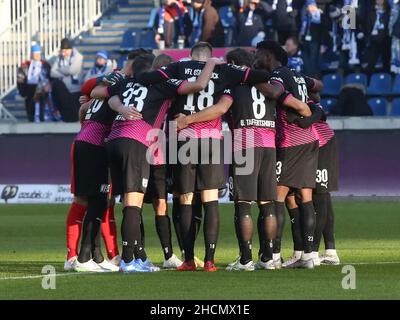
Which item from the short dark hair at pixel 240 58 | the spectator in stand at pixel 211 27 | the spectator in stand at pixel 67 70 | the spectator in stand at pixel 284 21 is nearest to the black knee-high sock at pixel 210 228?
the short dark hair at pixel 240 58

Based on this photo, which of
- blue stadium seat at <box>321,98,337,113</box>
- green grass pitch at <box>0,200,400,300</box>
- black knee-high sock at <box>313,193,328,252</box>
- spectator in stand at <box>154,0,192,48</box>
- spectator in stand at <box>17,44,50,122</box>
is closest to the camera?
green grass pitch at <box>0,200,400,300</box>

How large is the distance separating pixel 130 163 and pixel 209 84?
1.14m

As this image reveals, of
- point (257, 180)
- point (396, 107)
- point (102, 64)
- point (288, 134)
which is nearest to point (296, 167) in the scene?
point (288, 134)

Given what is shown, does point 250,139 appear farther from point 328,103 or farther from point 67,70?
point 67,70

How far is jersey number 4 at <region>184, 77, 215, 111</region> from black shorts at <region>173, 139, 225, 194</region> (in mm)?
342

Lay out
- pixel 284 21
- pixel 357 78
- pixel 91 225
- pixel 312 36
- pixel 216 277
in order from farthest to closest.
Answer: pixel 284 21 < pixel 312 36 < pixel 357 78 < pixel 91 225 < pixel 216 277

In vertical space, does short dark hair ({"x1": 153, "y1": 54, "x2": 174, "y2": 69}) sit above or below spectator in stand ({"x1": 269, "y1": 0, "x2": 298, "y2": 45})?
above

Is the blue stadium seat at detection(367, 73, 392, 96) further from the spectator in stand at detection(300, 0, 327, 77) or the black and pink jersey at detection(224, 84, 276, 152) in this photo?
the black and pink jersey at detection(224, 84, 276, 152)

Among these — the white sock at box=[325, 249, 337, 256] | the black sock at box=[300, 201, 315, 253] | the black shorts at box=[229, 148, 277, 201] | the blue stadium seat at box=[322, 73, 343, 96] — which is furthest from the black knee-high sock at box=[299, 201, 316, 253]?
the blue stadium seat at box=[322, 73, 343, 96]

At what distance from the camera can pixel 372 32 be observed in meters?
29.5

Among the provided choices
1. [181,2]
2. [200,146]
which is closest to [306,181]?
[200,146]

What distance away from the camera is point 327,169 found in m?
15.2

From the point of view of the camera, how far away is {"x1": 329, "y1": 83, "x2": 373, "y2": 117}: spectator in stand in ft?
93.5
